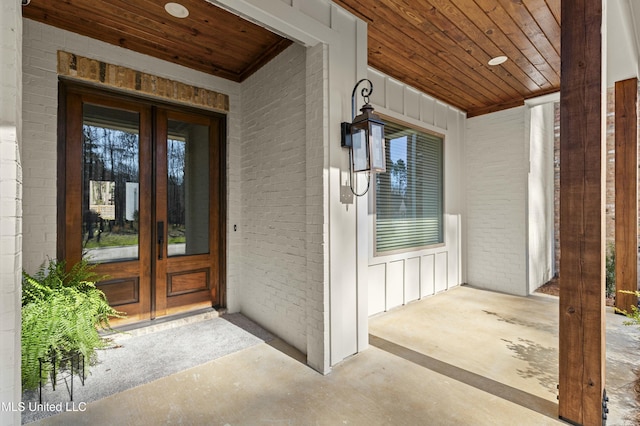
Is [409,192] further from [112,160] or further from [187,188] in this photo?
[112,160]

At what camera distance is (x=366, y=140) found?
2338 mm

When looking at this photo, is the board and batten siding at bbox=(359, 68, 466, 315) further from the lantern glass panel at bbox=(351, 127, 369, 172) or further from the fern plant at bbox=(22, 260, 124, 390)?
the fern plant at bbox=(22, 260, 124, 390)

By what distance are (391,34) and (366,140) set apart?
129 centimetres

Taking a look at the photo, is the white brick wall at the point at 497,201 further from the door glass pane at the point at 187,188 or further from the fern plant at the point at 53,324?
the fern plant at the point at 53,324

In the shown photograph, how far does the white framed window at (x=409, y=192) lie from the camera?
3.87 m

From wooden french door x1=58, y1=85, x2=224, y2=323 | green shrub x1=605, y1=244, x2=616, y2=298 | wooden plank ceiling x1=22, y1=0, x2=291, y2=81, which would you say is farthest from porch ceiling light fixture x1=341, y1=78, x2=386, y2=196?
green shrub x1=605, y1=244, x2=616, y2=298

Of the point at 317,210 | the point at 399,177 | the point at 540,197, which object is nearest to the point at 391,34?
the point at 399,177

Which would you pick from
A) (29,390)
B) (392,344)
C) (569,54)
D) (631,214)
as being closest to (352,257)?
(392,344)

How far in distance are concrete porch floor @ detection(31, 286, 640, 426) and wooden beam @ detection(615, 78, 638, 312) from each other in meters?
0.72

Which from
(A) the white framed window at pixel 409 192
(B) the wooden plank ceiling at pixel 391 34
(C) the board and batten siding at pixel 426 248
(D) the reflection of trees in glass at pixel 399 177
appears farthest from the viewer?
(D) the reflection of trees in glass at pixel 399 177

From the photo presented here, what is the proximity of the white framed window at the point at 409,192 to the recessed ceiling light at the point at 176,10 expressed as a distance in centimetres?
242

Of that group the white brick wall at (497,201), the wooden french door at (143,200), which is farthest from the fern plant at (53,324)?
the white brick wall at (497,201)

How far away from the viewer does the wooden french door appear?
2.87 m

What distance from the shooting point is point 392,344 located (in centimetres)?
289
